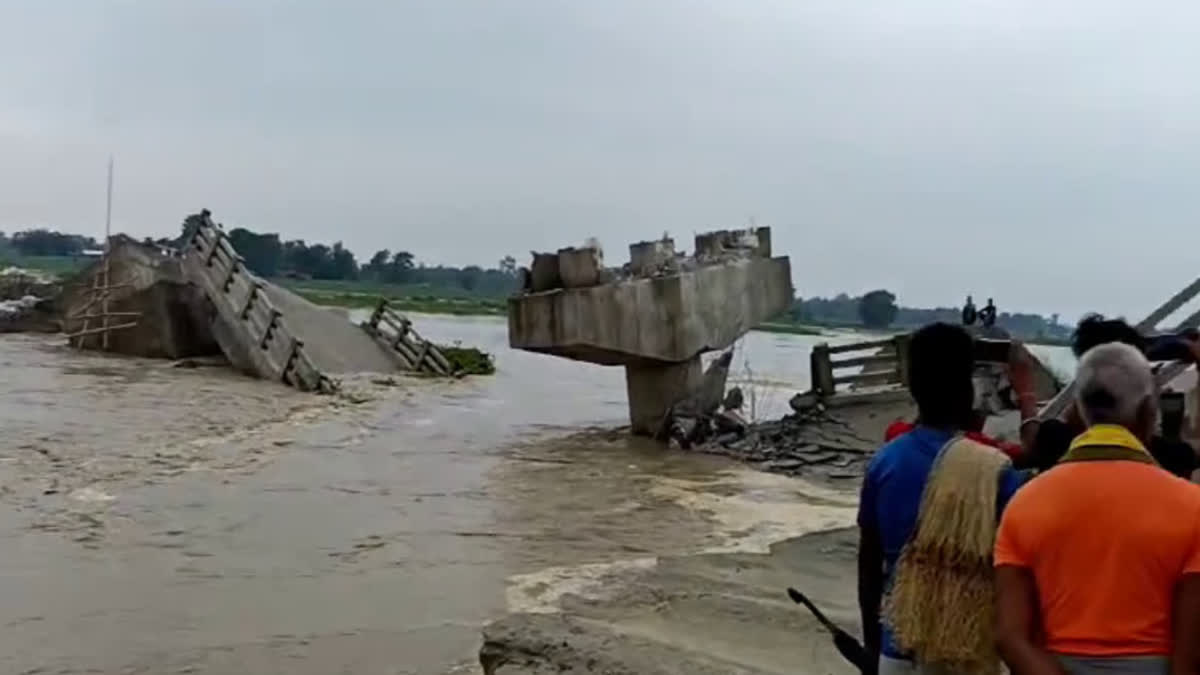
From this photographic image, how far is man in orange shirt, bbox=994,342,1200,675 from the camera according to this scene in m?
3.14

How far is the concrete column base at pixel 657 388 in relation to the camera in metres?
23.1

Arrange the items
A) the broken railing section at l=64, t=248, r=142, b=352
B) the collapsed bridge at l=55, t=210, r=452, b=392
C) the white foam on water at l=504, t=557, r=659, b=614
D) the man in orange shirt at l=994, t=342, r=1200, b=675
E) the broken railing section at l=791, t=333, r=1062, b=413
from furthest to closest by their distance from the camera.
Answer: the broken railing section at l=64, t=248, r=142, b=352, the collapsed bridge at l=55, t=210, r=452, b=392, the broken railing section at l=791, t=333, r=1062, b=413, the white foam on water at l=504, t=557, r=659, b=614, the man in orange shirt at l=994, t=342, r=1200, b=675

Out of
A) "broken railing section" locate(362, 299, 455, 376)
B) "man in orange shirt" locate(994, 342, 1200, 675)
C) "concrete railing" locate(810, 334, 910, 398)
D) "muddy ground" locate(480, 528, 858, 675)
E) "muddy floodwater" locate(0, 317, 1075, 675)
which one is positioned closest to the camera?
"man in orange shirt" locate(994, 342, 1200, 675)

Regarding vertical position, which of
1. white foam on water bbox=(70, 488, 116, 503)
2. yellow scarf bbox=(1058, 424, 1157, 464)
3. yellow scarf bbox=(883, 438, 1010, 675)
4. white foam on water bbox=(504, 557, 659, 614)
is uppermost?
yellow scarf bbox=(1058, 424, 1157, 464)

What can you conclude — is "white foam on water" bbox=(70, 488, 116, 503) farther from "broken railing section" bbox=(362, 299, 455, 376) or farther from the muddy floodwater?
"broken railing section" bbox=(362, 299, 455, 376)

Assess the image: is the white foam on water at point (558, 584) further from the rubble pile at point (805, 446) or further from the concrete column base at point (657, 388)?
the concrete column base at point (657, 388)

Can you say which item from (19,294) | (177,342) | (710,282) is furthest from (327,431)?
(19,294)

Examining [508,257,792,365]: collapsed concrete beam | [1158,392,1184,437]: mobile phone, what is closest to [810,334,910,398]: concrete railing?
[508,257,792,365]: collapsed concrete beam

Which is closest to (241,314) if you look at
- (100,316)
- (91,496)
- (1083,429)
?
(100,316)

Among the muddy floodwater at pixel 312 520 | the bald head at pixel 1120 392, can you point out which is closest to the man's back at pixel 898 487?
the bald head at pixel 1120 392

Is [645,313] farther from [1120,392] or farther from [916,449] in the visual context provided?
[1120,392]

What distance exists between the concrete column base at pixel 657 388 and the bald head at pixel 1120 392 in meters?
19.6

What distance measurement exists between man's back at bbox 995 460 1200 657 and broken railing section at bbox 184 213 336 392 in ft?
85.1

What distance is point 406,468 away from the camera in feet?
59.6
